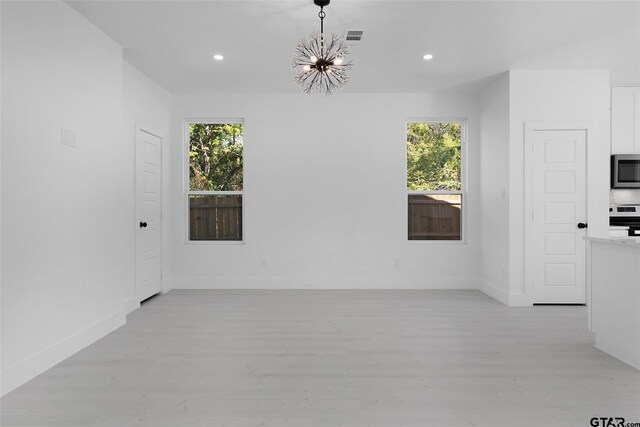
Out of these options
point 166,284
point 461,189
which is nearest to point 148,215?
point 166,284

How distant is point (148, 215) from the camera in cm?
508

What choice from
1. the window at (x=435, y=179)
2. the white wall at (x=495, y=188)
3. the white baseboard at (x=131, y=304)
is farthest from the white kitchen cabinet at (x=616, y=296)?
the white baseboard at (x=131, y=304)

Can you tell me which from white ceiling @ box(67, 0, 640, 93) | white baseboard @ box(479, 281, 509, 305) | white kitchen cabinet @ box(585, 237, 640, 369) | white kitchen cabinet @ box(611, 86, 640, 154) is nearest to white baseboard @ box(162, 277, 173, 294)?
white ceiling @ box(67, 0, 640, 93)

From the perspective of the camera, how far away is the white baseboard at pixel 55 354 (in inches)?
102

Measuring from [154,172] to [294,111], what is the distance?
212 cm

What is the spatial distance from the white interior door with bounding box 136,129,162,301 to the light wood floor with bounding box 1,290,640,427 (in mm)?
748

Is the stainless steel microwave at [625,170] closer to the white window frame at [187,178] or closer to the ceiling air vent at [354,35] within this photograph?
the ceiling air vent at [354,35]

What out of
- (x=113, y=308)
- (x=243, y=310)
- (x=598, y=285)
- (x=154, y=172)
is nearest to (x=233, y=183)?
(x=154, y=172)

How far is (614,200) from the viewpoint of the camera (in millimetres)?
5332

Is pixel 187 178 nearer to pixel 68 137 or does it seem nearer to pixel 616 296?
pixel 68 137

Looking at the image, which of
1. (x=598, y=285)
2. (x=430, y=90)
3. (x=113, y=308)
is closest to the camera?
(x=598, y=285)

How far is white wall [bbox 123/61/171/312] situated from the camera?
452cm

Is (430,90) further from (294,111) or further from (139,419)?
(139,419)

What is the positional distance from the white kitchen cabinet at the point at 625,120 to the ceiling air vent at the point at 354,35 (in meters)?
3.70
